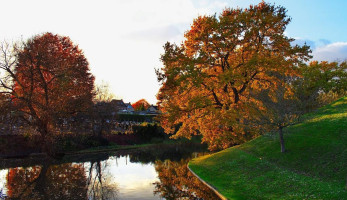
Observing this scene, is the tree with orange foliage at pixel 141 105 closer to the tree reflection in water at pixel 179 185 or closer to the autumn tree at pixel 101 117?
the autumn tree at pixel 101 117

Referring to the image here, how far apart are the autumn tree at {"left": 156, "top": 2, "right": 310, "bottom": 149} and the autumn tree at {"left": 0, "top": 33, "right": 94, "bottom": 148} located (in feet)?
45.8

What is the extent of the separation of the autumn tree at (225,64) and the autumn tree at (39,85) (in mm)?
13968

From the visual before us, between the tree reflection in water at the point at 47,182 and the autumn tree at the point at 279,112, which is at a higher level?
the autumn tree at the point at 279,112

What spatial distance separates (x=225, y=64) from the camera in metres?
30.1

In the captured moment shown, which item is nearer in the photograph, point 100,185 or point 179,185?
point 179,185

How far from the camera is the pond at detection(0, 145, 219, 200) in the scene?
19.0m

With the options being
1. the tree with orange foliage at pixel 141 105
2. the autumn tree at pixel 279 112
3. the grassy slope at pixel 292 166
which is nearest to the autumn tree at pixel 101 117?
the grassy slope at pixel 292 166

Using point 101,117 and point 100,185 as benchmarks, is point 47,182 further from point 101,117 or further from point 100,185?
point 101,117

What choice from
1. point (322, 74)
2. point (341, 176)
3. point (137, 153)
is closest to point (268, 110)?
point (341, 176)

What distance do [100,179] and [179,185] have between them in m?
7.71

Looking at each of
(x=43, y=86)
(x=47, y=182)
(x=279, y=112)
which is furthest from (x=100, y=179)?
(x=43, y=86)

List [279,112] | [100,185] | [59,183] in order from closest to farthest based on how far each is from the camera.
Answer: [279,112] → [59,183] → [100,185]

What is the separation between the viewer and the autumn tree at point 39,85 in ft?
110

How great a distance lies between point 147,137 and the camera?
5334 centimetres
